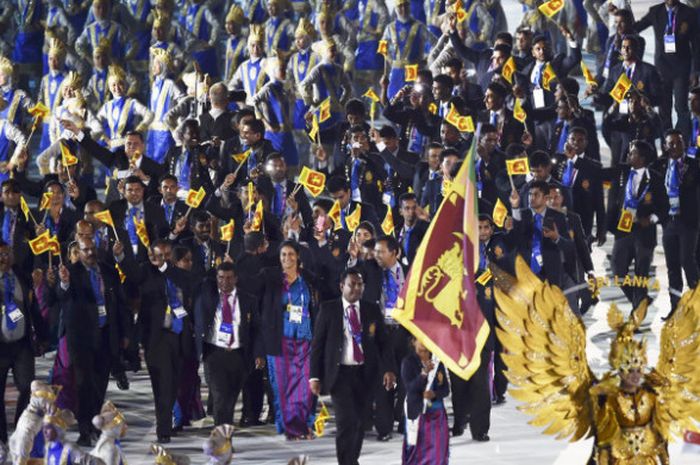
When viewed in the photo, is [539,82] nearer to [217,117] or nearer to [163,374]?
[217,117]

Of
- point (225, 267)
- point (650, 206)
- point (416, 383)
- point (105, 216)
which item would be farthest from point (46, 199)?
point (416, 383)

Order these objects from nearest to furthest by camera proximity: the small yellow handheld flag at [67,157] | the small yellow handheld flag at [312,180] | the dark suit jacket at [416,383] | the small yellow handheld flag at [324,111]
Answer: the dark suit jacket at [416,383]
the small yellow handheld flag at [312,180]
the small yellow handheld flag at [67,157]
the small yellow handheld flag at [324,111]

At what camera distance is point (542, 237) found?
950 inches

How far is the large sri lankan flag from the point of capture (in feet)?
59.8

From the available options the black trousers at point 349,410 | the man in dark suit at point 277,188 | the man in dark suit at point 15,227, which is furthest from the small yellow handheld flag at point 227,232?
the black trousers at point 349,410

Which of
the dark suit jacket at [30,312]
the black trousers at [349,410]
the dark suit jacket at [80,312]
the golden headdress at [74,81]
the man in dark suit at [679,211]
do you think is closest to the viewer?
the black trousers at [349,410]

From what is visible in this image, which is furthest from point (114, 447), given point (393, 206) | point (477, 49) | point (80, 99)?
point (477, 49)

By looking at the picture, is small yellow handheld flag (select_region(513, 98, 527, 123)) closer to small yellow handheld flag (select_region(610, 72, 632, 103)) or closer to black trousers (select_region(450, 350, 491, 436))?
small yellow handheld flag (select_region(610, 72, 632, 103))

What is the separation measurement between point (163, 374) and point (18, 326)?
135 cm

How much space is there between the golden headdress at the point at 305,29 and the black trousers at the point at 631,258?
579cm

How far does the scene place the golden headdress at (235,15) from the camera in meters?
31.3

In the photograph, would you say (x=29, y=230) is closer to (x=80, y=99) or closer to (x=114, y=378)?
(x=114, y=378)

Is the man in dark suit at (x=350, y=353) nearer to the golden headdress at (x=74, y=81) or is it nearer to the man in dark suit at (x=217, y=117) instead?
the man in dark suit at (x=217, y=117)

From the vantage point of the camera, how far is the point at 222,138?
1075 inches
